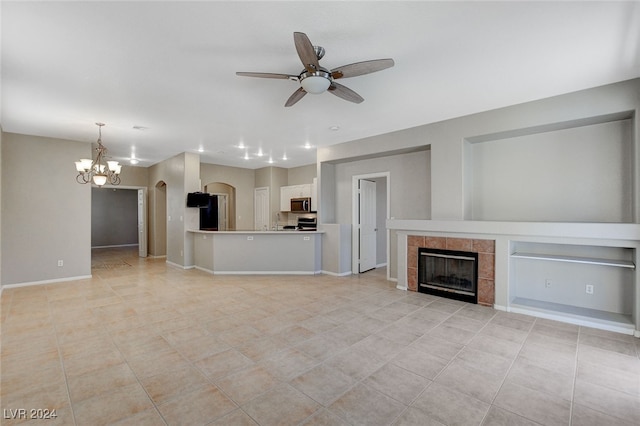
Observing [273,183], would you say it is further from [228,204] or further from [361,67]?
[361,67]

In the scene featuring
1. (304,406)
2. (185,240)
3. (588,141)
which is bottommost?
(304,406)

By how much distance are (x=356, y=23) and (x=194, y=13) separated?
120 centimetres

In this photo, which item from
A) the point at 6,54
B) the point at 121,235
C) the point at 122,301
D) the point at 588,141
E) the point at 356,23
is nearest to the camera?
the point at 356,23

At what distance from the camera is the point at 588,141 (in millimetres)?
3732

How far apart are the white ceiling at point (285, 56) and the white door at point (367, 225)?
2.26 m

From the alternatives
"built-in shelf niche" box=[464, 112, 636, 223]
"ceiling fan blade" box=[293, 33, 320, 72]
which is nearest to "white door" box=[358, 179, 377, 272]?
"built-in shelf niche" box=[464, 112, 636, 223]

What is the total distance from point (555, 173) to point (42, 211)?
336 inches

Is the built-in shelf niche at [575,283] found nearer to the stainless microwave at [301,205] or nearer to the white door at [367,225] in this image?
the white door at [367,225]

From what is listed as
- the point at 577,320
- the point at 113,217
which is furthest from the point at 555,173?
the point at 113,217

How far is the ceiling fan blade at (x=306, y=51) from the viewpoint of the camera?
6.46 ft

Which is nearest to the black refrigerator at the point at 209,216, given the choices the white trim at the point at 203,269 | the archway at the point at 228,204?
the white trim at the point at 203,269

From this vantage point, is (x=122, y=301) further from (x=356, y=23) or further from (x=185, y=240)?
(x=356, y=23)

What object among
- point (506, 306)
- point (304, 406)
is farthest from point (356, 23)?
point (506, 306)

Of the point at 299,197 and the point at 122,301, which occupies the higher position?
the point at 299,197
